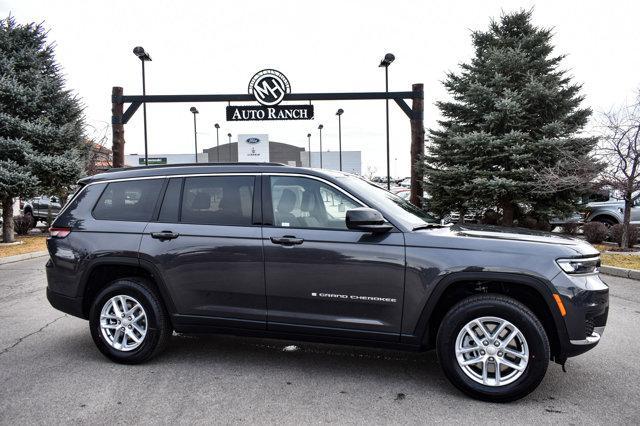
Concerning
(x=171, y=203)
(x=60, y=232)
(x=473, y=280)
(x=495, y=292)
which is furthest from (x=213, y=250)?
(x=495, y=292)

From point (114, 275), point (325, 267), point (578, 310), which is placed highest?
point (325, 267)

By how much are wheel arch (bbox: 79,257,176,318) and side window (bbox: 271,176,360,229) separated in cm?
124

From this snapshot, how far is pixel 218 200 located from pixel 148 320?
1.26 metres

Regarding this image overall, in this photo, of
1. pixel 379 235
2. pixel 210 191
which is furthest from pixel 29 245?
pixel 379 235

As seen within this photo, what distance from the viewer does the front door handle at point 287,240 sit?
13.8 ft

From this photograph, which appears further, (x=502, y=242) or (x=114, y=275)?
(x=114, y=275)

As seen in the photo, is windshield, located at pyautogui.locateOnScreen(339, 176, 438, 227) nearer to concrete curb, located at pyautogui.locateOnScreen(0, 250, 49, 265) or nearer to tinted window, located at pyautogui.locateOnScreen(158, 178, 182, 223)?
tinted window, located at pyautogui.locateOnScreen(158, 178, 182, 223)

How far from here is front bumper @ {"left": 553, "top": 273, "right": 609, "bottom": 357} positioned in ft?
12.2

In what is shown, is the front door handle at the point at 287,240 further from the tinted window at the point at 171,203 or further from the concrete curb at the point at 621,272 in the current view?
the concrete curb at the point at 621,272

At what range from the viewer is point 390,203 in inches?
176

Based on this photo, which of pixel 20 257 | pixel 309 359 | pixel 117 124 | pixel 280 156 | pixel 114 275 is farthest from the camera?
pixel 280 156

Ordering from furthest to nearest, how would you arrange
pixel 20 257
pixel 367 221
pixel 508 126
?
pixel 508 126
pixel 20 257
pixel 367 221

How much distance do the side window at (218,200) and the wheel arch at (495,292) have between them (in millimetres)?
1687

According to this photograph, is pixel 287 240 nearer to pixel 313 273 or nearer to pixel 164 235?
pixel 313 273
